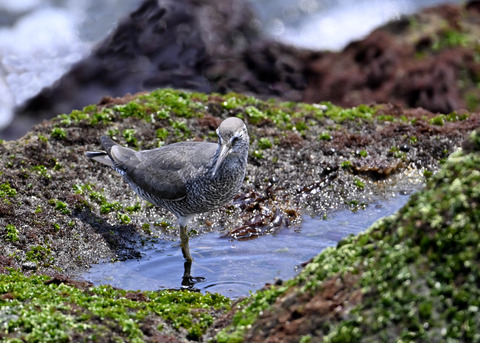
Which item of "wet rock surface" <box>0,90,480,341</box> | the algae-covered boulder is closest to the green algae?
the algae-covered boulder

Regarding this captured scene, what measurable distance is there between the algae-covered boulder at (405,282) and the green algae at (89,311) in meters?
0.63

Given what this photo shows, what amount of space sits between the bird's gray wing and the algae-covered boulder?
10.2 ft

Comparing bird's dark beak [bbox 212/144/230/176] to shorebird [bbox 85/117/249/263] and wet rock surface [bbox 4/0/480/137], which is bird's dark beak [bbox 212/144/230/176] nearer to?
shorebird [bbox 85/117/249/263]

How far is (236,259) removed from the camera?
22.9 ft

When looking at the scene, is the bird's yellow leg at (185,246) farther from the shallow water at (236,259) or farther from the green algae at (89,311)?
the green algae at (89,311)

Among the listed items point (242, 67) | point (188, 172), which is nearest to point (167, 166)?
point (188, 172)

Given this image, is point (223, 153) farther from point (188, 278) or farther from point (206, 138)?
point (206, 138)

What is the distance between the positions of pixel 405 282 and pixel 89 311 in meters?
2.12

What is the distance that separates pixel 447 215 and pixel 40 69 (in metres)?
12.3

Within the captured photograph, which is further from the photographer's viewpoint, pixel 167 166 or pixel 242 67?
pixel 242 67

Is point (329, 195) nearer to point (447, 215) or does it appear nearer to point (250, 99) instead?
point (250, 99)

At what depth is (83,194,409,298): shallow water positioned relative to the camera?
6.51 m

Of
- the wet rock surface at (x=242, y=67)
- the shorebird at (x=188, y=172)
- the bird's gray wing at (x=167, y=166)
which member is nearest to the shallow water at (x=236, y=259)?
the shorebird at (x=188, y=172)

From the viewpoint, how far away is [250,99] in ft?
31.4
